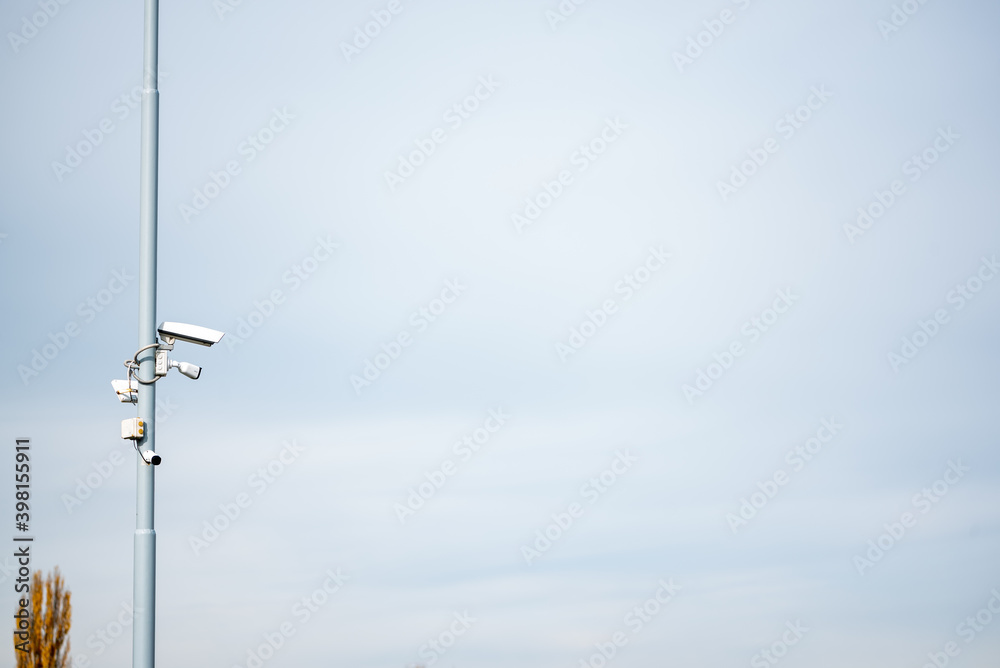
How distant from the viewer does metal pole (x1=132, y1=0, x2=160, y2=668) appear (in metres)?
8.24

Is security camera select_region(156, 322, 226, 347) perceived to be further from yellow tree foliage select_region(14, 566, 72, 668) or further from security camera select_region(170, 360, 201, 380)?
yellow tree foliage select_region(14, 566, 72, 668)

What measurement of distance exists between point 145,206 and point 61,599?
19522 mm

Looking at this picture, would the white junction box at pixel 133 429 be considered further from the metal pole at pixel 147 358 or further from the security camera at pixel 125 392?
the security camera at pixel 125 392

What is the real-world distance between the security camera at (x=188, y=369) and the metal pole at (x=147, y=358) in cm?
21

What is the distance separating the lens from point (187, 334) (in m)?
8.99

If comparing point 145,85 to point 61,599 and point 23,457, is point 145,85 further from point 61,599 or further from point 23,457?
point 61,599

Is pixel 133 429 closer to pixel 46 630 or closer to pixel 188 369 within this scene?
pixel 188 369

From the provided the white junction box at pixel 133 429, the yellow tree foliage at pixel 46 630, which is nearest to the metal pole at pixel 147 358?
the white junction box at pixel 133 429

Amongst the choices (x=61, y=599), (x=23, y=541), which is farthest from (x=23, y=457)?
(x=61, y=599)

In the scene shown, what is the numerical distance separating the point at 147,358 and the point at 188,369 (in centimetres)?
37

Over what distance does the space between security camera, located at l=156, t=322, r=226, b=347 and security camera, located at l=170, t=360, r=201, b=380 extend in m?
0.21

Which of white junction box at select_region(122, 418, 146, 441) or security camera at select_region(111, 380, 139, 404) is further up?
security camera at select_region(111, 380, 139, 404)

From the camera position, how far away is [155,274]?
8.93 metres

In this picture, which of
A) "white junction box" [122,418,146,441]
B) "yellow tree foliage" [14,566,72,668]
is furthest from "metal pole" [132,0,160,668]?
"yellow tree foliage" [14,566,72,668]
